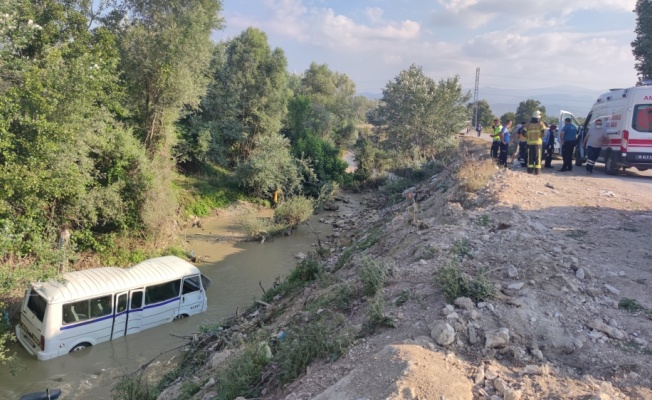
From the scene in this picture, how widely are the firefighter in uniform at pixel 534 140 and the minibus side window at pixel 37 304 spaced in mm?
13974

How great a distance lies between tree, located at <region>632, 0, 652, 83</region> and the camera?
27719 millimetres

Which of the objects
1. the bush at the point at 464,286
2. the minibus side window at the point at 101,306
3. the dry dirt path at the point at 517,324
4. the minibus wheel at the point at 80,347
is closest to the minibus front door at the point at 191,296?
the minibus side window at the point at 101,306

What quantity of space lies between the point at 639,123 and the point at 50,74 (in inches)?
687

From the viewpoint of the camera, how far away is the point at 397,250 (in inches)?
325

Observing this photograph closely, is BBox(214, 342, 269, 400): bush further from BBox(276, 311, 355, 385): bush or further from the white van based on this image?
the white van

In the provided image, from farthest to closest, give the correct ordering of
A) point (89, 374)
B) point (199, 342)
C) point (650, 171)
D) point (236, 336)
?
1. point (650, 171)
2. point (89, 374)
3. point (199, 342)
4. point (236, 336)

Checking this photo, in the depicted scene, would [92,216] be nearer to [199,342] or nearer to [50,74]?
[50,74]

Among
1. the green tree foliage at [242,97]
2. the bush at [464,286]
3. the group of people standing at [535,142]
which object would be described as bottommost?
the bush at [464,286]

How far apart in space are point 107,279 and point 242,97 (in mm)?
19291

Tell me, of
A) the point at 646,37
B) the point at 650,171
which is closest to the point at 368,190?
the point at 650,171

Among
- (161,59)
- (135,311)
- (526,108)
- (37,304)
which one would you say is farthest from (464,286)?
(526,108)

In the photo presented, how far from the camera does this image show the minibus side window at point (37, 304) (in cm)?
999

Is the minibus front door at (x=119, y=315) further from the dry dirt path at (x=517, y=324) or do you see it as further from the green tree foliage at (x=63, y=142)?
the dry dirt path at (x=517, y=324)

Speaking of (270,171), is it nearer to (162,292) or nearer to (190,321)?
(190,321)
